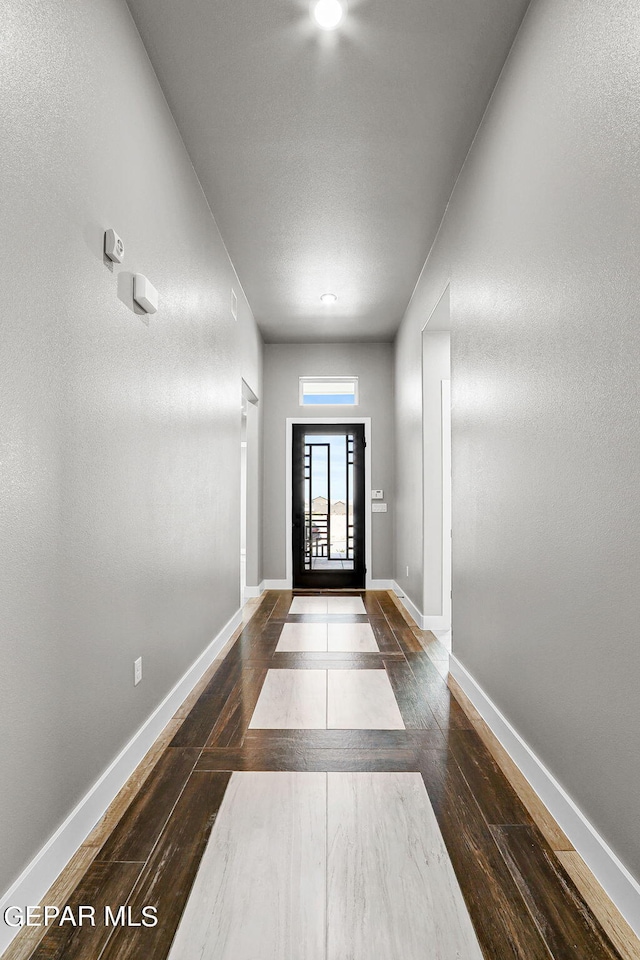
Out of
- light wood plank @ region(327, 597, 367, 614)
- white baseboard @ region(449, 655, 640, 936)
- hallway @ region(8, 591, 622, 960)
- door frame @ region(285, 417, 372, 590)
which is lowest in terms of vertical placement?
light wood plank @ region(327, 597, 367, 614)

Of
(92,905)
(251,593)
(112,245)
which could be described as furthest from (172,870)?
(251,593)

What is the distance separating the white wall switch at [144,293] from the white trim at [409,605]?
132 inches

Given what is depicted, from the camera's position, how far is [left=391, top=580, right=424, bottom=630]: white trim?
15.5 feet

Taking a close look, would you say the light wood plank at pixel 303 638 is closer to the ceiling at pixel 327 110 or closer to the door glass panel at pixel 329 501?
the door glass panel at pixel 329 501

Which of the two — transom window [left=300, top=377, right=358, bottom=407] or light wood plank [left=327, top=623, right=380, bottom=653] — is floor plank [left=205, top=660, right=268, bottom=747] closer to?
light wood plank [left=327, top=623, right=380, bottom=653]

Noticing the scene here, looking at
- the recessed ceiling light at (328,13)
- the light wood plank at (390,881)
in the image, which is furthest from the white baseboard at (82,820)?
the recessed ceiling light at (328,13)

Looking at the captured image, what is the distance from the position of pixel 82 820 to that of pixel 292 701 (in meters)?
1.31

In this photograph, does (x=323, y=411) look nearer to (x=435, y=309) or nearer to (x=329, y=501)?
(x=329, y=501)

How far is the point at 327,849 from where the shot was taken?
5.39 feet

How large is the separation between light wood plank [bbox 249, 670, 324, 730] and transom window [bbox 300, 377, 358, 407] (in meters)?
4.17

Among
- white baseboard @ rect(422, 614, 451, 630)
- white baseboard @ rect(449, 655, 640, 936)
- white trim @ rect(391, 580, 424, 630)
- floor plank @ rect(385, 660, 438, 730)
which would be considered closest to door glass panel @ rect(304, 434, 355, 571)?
white trim @ rect(391, 580, 424, 630)

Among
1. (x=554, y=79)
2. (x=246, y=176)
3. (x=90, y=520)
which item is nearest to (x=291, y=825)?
(x=90, y=520)

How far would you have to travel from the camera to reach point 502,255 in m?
2.48

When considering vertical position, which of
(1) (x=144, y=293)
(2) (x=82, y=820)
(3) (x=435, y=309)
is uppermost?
(3) (x=435, y=309)
